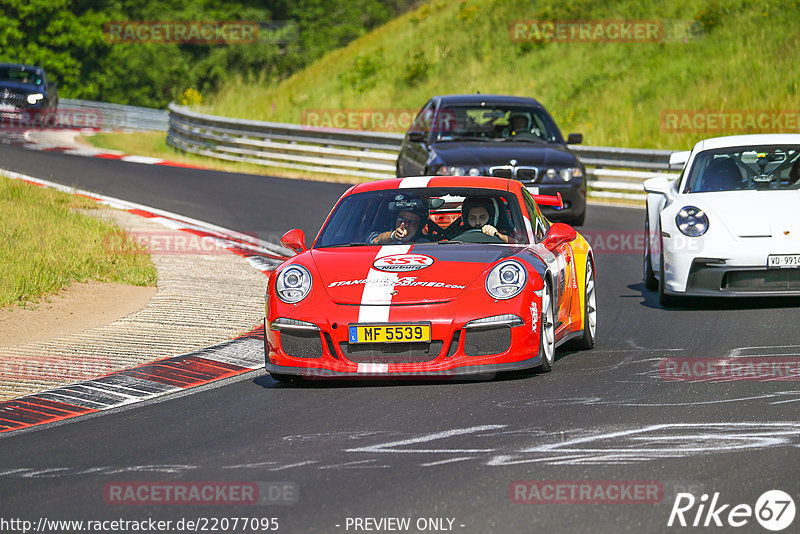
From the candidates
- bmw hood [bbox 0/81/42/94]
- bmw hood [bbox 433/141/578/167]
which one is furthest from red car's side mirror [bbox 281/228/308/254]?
bmw hood [bbox 0/81/42/94]

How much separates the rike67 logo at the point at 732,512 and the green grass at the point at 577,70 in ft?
67.5

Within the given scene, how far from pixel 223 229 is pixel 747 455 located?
11280mm

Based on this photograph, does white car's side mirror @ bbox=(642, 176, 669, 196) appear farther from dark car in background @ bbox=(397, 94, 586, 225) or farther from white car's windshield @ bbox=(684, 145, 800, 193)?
dark car in background @ bbox=(397, 94, 586, 225)

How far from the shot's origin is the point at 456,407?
7156 millimetres

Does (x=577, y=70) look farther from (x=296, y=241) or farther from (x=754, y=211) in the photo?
(x=296, y=241)

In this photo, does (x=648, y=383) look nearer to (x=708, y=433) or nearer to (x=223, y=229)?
(x=708, y=433)

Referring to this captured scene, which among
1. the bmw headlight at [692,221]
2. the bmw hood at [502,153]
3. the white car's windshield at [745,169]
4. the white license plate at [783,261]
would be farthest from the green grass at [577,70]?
the white license plate at [783,261]

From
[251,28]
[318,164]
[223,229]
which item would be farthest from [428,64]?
[251,28]

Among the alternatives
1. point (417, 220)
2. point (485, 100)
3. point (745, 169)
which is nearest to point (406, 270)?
point (417, 220)

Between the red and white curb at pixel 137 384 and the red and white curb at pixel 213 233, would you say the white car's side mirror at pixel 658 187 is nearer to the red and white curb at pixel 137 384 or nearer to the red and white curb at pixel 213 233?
the red and white curb at pixel 137 384

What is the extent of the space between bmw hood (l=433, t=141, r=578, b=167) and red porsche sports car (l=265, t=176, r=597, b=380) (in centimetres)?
658

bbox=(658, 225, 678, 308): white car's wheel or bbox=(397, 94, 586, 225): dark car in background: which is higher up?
bbox=(397, 94, 586, 225): dark car in background

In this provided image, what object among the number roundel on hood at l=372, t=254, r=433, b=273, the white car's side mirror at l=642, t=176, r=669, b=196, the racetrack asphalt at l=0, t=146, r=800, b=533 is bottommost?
the racetrack asphalt at l=0, t=146, r=800, b=533

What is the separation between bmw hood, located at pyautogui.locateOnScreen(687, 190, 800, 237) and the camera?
414 inches
